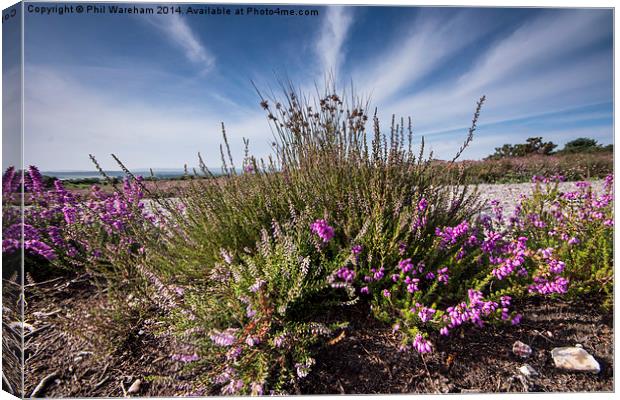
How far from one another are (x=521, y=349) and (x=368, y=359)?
67 centimetres

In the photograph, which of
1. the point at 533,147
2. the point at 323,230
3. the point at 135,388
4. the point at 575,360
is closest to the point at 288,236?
the point at 323,230

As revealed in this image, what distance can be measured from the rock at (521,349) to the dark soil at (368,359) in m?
0.02

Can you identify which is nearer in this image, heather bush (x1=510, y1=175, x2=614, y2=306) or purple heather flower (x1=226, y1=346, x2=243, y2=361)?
purple heather flower (x1=226, y1=346, x2=243, y2=361)

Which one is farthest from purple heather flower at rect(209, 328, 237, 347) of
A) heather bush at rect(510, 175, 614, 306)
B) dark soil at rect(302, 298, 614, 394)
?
heather bush at rect(510, 175, 614, 306)

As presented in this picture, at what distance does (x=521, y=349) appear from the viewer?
4.87ft

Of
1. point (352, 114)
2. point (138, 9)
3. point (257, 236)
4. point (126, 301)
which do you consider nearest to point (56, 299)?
point (126, 301)

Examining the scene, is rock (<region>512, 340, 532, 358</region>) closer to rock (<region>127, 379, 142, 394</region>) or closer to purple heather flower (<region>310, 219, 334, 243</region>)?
purple heather flower (<region>310, 219, 334, 243</region>)

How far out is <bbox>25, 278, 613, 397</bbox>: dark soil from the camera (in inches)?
54.7

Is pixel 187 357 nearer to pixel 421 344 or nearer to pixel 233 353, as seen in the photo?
pixel 233 353

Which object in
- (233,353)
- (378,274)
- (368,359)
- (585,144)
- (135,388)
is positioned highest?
(585,144)

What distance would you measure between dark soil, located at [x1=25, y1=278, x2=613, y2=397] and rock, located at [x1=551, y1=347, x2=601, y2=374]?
0.03 metres

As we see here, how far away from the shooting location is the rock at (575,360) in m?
1.42

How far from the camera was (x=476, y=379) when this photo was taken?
139 cm

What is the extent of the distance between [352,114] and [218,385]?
1.78 meters
